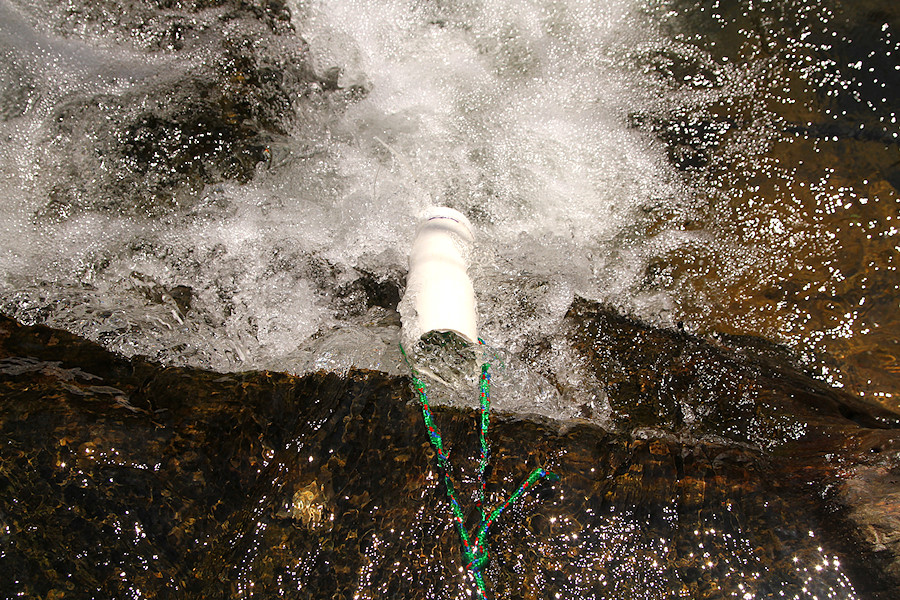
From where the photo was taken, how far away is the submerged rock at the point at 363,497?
1507mm

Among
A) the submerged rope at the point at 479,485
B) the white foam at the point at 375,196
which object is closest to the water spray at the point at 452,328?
the submerged rope at the point at 479,485

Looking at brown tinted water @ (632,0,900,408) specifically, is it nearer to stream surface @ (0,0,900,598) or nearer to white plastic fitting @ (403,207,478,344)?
stream surface @ (0,0,900,598)

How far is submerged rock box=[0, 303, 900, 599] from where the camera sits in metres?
1.51

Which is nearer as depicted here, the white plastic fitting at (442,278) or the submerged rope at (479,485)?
the submerged rope at (479,485)

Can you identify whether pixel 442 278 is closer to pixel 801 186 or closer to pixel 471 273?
pixel 471 273

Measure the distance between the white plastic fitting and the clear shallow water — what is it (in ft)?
0.94

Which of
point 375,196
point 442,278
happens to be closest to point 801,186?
point 442,278

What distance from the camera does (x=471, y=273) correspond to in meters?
2.30

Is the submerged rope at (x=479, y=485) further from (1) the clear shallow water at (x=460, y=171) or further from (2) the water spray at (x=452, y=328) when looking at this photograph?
(1) the clear shallow water at (x=460, y=171)

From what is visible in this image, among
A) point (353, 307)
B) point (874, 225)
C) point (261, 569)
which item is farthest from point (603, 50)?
point (261, 569)

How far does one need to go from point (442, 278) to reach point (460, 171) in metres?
0.93

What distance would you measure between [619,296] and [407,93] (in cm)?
151

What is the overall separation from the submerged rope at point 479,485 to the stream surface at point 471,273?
0.05 metres

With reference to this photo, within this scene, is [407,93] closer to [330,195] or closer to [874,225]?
[330,195]
